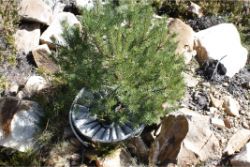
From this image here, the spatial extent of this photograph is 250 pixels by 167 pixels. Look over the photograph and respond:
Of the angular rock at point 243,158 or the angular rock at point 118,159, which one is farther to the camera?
the angular rock at point 243,158

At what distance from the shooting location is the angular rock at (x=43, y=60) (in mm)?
5812

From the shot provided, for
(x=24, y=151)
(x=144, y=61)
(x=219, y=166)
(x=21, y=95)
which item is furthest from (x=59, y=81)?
(x=219, y=166)

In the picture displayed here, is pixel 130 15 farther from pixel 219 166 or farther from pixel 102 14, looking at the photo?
pixel 219 166

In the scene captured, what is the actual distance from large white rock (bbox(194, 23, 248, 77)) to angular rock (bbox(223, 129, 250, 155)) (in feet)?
3.28

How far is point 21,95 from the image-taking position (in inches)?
216

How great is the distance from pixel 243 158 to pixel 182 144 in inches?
27.3

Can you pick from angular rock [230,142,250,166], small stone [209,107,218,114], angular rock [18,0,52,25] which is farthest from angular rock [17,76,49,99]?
angular rock [230,142,250,166]

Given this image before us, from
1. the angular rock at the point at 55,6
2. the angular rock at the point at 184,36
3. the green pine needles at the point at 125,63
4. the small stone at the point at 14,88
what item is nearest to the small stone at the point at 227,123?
the angular rock at the point at 184,36

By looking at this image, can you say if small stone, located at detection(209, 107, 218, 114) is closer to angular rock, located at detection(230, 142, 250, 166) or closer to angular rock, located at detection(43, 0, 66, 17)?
angular rock, located at detection(230, 142, 250, 166)

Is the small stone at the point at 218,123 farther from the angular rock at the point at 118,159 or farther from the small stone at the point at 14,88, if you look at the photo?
the small stone at the point at 14,88

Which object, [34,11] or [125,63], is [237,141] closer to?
[125,63]

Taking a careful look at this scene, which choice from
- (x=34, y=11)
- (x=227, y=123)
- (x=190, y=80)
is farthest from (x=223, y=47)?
(x=34, y=11)

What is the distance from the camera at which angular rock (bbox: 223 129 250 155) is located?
5.43m

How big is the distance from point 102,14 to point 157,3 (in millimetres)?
2476
